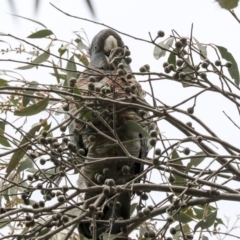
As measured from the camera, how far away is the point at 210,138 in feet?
2.94

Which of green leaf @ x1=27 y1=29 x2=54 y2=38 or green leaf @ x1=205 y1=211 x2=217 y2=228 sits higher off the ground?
green leaf @ x1=27 y1=29 x2=54 y2=38

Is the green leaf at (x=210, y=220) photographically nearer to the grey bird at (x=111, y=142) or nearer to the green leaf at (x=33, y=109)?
the grey bird at (x=111, y=142)

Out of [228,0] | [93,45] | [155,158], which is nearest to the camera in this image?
[228,0]

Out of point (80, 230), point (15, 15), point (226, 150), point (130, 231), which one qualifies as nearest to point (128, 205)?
point (80, 230)

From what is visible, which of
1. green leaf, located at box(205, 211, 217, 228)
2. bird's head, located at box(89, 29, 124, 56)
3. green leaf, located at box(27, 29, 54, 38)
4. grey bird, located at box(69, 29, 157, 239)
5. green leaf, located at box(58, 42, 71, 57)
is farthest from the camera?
bird's head, located at box(89, 29, 124, 56)

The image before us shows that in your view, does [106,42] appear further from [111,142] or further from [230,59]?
[230,59]

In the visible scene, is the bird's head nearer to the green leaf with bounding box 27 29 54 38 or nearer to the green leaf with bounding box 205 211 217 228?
the green leaf with bounding box 27 29 54 38

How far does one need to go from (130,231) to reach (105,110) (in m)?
0.29

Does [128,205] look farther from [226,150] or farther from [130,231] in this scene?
[226,150]

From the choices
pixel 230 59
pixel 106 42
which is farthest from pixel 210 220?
pixel 106 42

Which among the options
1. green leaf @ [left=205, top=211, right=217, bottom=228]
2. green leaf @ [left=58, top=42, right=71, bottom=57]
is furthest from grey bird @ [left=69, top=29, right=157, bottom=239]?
green leaf @ [left=205, top=211, right=217, bottom=228]

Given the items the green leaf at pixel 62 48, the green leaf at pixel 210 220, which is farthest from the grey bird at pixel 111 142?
the green leaf at pixel 210 220

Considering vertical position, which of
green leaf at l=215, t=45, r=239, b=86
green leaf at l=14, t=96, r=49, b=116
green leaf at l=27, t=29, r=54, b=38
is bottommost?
green leaf at l=14, t=96, r=49, b=116

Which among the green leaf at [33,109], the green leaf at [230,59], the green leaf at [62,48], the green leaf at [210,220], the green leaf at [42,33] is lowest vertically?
the green leaf at [210,220]
